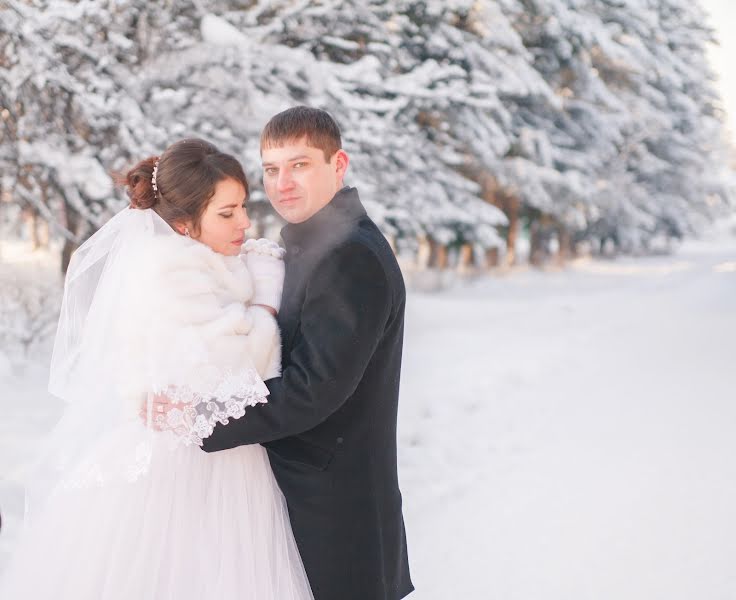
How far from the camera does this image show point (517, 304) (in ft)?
53.8

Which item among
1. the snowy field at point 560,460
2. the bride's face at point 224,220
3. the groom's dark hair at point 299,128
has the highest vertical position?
the groom's dark hair at point 299,128

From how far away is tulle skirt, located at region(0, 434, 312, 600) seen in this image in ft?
7.25

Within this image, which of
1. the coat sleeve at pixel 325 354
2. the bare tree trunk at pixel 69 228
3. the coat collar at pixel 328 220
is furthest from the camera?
the bare tree trunk at pixel 69 228

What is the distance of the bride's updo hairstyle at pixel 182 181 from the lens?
2.35m

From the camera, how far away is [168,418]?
2168 millimetres

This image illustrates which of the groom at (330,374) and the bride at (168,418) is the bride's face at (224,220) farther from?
the groom at (330,374)

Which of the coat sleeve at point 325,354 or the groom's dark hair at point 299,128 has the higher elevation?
the groom's dark hair at point 299,128

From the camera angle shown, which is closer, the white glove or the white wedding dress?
the white wedding dress

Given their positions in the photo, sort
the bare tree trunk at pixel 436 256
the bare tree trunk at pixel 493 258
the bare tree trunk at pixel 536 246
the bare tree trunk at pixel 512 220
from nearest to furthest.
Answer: the bare tree trunk at pixel 436 256
the bare tree trunk at pixel 512 220
the bare tree trunk at pixel 493 258
the bare tree trunk at pixel 536 246

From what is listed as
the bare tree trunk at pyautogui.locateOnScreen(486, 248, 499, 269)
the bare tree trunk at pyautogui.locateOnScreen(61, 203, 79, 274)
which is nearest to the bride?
the bare tree trunk at pyautogui.locateOnScreen(61, 203, 79, 274)

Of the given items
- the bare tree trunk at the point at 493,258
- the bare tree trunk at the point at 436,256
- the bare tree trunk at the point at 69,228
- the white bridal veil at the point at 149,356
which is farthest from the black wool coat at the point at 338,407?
the bare tree trunk at the point at 493,258

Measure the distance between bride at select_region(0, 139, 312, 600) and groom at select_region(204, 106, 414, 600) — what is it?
93 mm

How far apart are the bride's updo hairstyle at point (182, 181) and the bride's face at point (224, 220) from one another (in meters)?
0.02

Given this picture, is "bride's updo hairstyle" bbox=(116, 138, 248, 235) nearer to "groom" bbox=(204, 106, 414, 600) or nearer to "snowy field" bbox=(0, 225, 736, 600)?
"groom" bbox=(204, 106, 414, 600)
